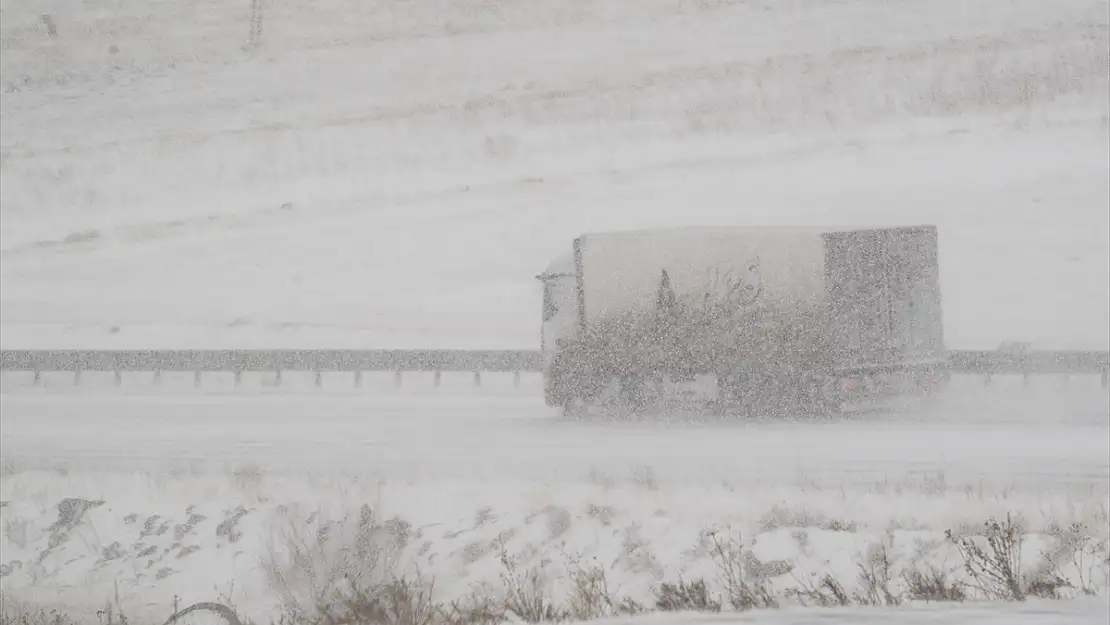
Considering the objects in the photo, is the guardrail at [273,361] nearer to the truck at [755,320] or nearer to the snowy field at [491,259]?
the snowy field at [491,259]

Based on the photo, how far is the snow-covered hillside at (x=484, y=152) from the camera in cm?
1352

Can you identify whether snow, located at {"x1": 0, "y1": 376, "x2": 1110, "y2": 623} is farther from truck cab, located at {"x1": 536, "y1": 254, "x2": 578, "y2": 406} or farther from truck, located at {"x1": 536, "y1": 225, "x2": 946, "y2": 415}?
truck cab, located at {"x1": 536, "y1": 254, "x2": 578, "y2": 406}

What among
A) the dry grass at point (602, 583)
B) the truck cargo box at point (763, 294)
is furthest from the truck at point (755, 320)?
the dry grass at point (602, 583)

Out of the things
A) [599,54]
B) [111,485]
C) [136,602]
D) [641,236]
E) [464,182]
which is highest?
[599,54]

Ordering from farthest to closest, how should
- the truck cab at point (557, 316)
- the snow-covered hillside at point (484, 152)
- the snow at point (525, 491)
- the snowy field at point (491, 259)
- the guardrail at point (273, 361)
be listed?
the guardrail at point (273, 361) → the snow-covered hillside at point (484, 152) → the truck cab at point (557, 316) → the snowy field at point (491, 259) → the snow at point (525, 491)

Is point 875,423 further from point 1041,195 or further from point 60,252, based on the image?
point 60,252

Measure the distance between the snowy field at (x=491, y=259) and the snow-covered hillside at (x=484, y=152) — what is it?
0.05m

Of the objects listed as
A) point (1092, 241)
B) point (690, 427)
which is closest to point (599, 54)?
point (690, 427)

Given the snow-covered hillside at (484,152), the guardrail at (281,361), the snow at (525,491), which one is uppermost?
the snow-covered hillside at (484,152)

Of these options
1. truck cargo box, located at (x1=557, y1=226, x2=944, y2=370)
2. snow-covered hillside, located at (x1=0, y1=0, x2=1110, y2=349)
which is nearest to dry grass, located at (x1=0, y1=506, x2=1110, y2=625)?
truck cargo box, located at (x1=557, y1=226, x2=944, y2=370)

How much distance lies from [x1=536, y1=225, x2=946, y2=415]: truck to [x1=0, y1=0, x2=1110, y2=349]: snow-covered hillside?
10.2 ft

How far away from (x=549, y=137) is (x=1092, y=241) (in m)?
8.85

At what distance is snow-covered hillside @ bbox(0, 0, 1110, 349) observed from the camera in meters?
13.5

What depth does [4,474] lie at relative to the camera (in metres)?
11.0
